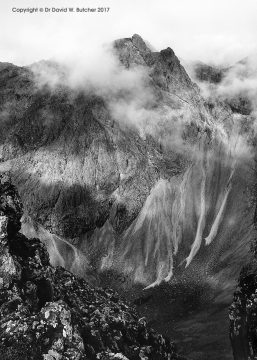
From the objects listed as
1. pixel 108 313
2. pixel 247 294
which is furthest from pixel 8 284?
pixel 247 294

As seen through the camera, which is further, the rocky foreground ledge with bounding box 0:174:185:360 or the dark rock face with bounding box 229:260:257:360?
the dark rock face with bounding box 229:260:257:360

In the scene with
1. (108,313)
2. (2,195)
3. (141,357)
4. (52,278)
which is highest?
(2,195)

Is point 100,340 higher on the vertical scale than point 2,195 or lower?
lower

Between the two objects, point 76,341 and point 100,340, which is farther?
point 100,340

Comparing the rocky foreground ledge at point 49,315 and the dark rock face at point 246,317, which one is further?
the dark rock face at point 246,317

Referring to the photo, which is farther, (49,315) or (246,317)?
(246,317)

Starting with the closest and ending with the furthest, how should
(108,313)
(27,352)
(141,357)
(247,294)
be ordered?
(27,352) < (247,294) < (141,357) < (108,313)

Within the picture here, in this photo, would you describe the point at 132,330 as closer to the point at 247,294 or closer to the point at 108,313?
the point at 108,313

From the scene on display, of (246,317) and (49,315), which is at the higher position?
(49,315)
